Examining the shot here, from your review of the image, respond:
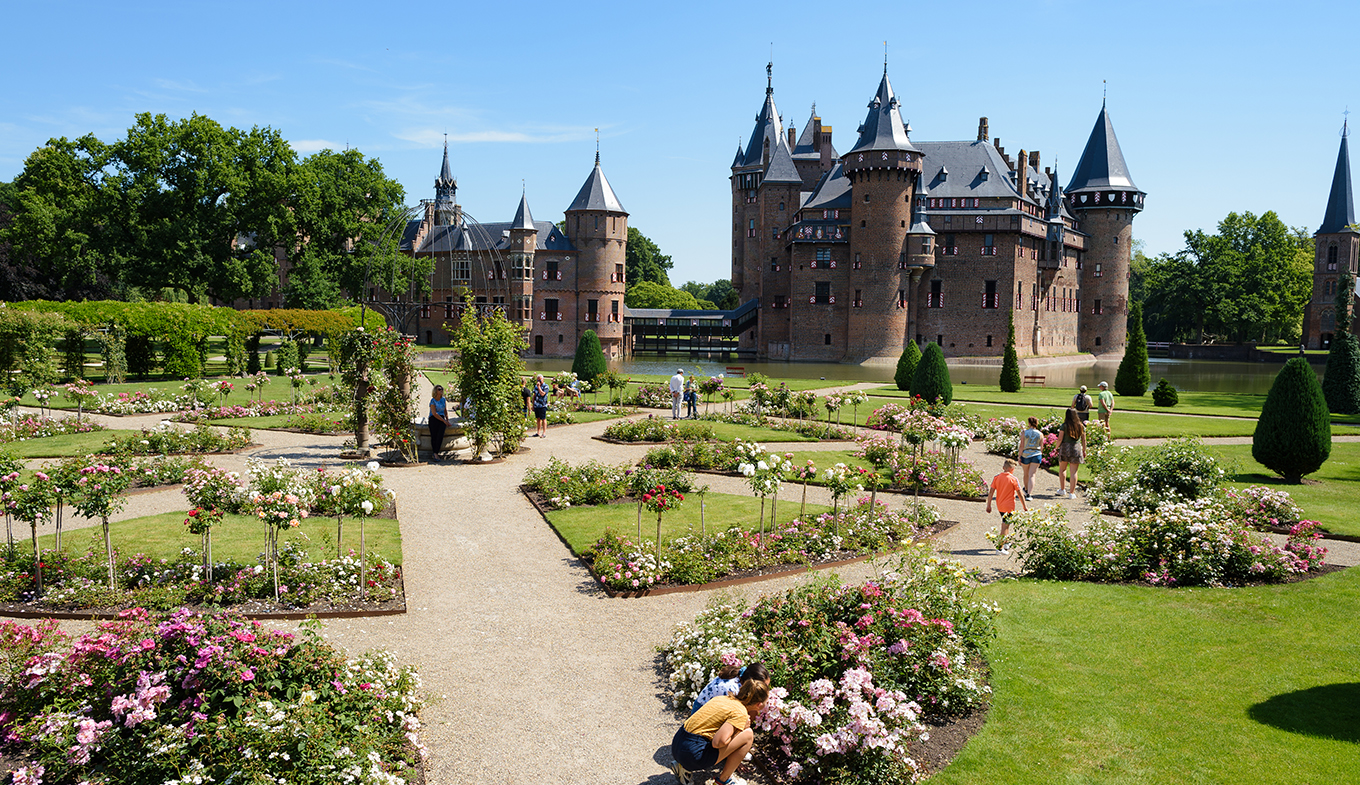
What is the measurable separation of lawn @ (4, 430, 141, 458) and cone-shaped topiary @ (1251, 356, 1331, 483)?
20455 mm

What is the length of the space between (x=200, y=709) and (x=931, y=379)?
21.9 m

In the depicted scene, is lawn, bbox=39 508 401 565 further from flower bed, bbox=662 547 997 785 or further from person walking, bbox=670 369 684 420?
person walking, bbox=670 369 684 420

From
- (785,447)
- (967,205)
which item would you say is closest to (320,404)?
(785,447)

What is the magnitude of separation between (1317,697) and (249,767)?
724 cm

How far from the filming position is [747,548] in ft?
31.6

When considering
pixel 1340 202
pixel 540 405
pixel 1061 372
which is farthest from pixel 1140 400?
pixel 1340 202

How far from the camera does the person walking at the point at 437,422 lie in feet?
51.4

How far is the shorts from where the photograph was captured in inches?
197

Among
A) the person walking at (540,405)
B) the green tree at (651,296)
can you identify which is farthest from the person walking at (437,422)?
the green tree at (651,296)

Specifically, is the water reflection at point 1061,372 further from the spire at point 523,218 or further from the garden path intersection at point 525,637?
the garden path intersection at point 525,637

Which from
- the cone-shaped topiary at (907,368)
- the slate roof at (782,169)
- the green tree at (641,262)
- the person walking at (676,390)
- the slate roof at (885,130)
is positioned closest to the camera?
the person walking at (676,390)

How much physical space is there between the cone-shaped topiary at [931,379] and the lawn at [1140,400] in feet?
11.4

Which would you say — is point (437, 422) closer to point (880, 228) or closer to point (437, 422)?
point (437, 422)

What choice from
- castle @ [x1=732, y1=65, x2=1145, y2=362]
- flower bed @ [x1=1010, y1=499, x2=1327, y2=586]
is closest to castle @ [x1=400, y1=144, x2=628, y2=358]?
castle @ [x1=732, y1=65, x2=1145, y2=362]
